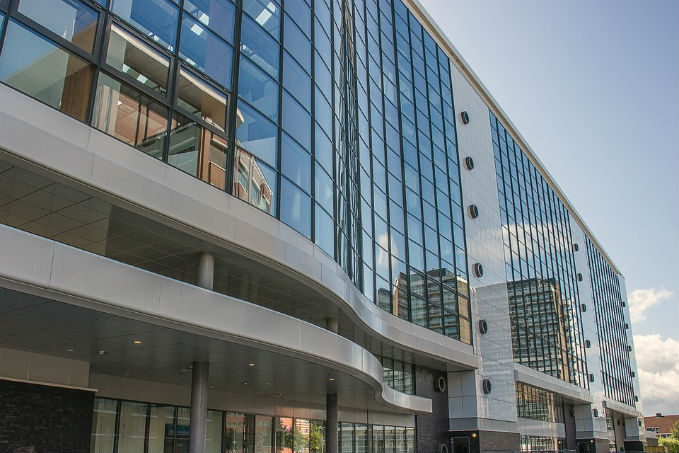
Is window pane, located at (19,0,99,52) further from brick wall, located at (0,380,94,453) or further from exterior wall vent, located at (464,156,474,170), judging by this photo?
exterior wall vent, located at (464,156,474,170)

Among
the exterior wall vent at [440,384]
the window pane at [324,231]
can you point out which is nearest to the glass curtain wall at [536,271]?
the exterior wall vent at [440,384]

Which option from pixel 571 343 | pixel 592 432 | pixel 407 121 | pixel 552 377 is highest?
pixel 407 121

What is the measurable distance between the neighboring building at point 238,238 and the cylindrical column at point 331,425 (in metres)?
0.10

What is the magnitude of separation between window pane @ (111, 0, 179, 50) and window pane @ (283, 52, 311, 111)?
4524 millimetres

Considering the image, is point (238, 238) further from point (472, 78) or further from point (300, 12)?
point (472, 78)

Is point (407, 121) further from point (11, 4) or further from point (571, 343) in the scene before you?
point (571, 343)

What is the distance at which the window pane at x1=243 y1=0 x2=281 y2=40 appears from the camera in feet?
62.5

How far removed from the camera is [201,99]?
16594 mm

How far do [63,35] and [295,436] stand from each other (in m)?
21.6

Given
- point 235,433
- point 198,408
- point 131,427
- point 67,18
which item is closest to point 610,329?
point 235,433

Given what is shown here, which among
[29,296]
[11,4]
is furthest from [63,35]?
[29,296]

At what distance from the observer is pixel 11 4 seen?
12352 millimetres

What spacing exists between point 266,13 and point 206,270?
8.86 meters

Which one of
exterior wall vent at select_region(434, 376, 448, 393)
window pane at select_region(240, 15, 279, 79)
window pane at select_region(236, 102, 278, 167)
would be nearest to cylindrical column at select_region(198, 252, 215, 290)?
window pane at select_region(236, 102, 278, 167)
